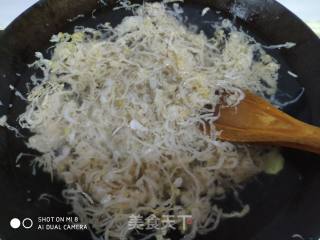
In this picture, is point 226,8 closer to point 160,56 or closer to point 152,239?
point 160,56

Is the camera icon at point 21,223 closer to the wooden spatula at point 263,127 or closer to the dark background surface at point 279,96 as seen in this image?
the dark background surface at point 279,96

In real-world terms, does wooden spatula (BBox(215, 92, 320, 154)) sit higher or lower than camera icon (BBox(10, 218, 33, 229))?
lower

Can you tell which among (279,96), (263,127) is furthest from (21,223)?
(279,96)

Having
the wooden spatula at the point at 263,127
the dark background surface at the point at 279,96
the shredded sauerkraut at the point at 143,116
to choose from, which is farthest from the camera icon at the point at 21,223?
the wooden spatula at the point at 263,127

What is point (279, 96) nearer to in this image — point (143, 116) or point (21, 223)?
point (143, 116)

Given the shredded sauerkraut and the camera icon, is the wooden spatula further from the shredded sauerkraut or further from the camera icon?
the camera icon

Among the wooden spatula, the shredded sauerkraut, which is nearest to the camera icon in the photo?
the shredded sauerkraut
